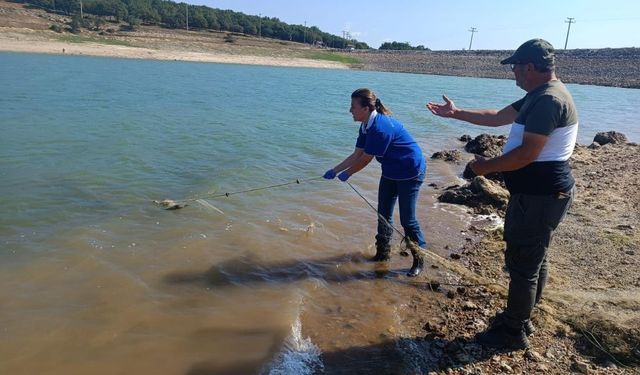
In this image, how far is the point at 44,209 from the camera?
7684 millimetres

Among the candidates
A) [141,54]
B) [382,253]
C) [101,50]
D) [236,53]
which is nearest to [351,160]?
[382,253]

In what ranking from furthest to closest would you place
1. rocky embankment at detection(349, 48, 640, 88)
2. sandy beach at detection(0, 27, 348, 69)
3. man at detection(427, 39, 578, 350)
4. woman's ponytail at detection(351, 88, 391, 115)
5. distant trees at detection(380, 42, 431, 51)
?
1. distant trees at detection(380, 42, 431, 51)
2. rocky embankment at detection(349, 48, 640, 88)
3. sandy beach at detection(0, 27, 348, 69)
4. woman's ponytail at detection(351, 88, 391, 115)
5. man at detection(427, 39, 578, 350)

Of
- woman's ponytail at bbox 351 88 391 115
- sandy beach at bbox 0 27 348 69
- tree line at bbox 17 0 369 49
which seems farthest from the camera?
tree line at bbox 17 0 369 49

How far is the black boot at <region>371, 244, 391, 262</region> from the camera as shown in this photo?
6568 millimetres

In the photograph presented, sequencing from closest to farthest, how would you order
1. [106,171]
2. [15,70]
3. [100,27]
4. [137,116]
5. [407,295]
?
A: [407,295] < [106,171] < [137,116] < [15,70] < [100,27]

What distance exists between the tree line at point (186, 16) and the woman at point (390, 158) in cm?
8622

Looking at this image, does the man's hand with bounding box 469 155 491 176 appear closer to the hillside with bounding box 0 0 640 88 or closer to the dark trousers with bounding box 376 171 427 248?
the dark trousers with bounding box 376 171 427 248

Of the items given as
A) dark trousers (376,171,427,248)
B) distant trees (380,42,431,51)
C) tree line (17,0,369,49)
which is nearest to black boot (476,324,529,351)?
dark trousers (376,171,427,248)

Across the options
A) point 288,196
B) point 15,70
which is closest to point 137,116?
point 288,196

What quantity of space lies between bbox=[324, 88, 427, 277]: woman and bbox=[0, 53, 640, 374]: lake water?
84 cm

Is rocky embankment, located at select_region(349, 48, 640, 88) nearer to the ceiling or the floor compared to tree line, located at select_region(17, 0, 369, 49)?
nearer to the floor

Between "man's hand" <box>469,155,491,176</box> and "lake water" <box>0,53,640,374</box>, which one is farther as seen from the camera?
"lake water" <box>0,53,640,374</box>

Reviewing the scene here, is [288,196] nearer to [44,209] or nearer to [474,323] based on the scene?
[44,209]

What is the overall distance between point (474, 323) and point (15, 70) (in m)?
33.5
